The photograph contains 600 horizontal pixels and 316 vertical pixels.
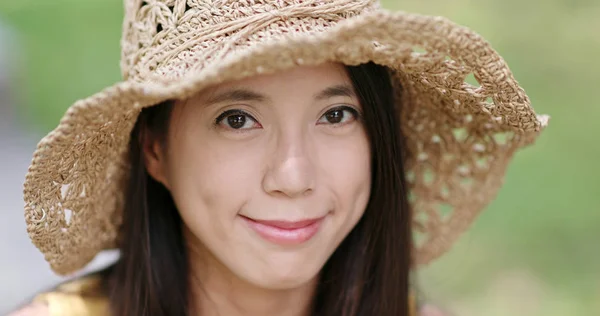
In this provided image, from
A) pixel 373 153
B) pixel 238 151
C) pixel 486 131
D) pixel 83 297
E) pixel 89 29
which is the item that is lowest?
pixel 83 297

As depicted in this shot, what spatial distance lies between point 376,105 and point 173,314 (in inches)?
25.5

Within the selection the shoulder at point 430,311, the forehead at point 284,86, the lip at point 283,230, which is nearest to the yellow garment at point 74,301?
the lip at point 283,230

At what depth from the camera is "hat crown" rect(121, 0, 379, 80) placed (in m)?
1.35

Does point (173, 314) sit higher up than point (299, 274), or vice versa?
point (299, 274)

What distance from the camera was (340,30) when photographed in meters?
1.13

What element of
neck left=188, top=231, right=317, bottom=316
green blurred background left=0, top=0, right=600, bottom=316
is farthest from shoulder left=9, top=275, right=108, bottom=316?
green blurred background left=0, top=0, right=600, bottom=316

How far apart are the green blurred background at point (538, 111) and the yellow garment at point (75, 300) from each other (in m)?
1.38

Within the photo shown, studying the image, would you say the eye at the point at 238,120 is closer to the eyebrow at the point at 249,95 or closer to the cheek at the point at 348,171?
the eyebrow at the point at 249,95

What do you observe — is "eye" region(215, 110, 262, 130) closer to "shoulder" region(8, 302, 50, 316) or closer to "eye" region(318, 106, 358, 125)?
"eye" region(318, 106, 358, 125)

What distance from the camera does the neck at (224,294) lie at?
1692mm

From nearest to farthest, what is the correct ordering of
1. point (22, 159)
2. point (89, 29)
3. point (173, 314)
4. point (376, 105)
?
point (376, 105), point (173, 314), point (22, 159), point (89, 29)

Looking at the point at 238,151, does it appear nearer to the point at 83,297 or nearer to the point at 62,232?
the point at 62,232

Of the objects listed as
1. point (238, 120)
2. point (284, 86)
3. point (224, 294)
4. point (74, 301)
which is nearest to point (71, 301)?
point (74, 301)

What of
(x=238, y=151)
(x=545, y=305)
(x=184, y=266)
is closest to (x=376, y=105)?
(x=238, y=151)
